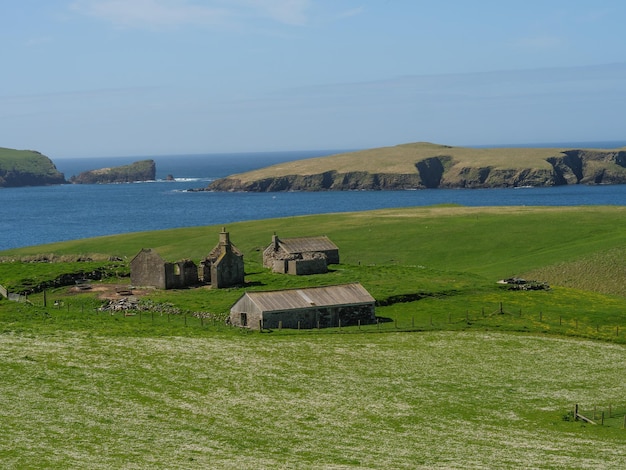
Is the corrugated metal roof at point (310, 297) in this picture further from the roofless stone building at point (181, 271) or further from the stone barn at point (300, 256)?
the stone barn at point (300, 256)

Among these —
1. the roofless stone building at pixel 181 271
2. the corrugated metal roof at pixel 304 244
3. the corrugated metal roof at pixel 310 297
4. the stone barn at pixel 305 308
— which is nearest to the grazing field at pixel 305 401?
the stone barn at pixel 305 308

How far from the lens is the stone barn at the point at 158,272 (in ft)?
309

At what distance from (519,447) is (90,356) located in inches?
1074

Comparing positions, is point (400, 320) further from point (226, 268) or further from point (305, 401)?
point (305, 401)

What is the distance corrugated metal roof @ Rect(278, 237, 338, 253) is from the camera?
106 metres

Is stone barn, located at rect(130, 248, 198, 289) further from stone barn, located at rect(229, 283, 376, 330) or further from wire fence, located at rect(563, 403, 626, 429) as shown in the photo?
wire fence, located at rect(563, 403, 626, 429)

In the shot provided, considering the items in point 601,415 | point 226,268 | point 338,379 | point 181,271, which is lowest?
point 601,415

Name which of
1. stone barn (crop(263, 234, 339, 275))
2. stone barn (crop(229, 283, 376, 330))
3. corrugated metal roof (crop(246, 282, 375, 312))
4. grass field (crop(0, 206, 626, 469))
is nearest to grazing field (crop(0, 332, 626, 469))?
grass field (crop(0, 206, 626, 469))

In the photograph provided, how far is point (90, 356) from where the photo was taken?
5894 centimetres

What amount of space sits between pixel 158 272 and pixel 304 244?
19.9m

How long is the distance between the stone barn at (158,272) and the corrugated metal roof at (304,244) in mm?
12804

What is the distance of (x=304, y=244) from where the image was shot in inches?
4257

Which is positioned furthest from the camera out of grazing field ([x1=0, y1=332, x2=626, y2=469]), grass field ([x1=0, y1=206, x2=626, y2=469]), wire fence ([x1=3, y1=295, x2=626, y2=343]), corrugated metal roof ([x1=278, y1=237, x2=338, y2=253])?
corrugated metal roof ([x1=278, y1=237, x2=338, y2=253])

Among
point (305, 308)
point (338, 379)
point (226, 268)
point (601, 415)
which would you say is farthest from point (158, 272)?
point (601, 415)
